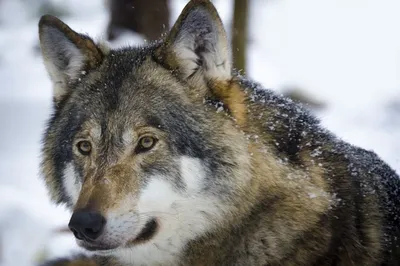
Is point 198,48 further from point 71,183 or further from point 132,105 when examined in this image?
point 71,183

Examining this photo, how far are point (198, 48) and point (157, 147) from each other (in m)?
0.66

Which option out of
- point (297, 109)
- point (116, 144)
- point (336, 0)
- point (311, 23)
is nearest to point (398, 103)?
point (311, 23)

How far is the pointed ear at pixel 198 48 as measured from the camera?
398cm

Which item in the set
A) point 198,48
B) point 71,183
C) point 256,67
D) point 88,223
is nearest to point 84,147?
point 71,183

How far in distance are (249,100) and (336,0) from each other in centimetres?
1231

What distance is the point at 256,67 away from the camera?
43.4ft

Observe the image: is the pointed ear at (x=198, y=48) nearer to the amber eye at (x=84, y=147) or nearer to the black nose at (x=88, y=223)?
the amber eye at (x=84, y=147)

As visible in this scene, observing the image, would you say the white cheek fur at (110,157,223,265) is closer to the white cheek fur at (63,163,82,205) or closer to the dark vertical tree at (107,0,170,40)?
the white cheek fur at (63,163,82,205)

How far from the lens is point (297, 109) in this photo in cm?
441

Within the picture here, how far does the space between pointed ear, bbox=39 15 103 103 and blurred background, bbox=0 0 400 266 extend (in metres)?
2.95

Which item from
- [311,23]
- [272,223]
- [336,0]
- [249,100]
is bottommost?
[272,223]

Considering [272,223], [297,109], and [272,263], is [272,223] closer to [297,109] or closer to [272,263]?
[272,263]

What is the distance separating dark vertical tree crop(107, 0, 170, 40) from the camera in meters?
11.2

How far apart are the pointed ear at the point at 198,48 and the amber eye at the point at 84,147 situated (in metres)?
0.67
